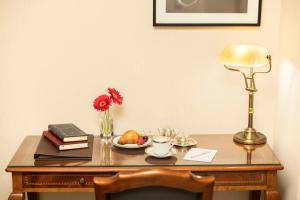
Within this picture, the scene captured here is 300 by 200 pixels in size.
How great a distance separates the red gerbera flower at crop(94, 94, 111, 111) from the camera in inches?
99.7

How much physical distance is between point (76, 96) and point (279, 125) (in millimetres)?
1135

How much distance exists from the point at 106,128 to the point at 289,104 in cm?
97

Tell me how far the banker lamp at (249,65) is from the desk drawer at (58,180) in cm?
78

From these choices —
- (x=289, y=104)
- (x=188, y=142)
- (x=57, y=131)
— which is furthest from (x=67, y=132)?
(x=289, y=104)

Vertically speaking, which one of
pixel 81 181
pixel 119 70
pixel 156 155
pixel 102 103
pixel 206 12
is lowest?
pixel 81 181

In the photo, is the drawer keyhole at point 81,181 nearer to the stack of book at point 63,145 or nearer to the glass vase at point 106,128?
the stack of book at point 63,145

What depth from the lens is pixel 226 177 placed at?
225cm

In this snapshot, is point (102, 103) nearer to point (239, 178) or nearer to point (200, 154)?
point (200, 154)

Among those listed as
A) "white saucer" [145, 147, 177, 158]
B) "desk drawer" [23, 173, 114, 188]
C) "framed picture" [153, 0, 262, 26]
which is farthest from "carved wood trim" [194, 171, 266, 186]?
"framed picture" [153, 0, 262, 26]

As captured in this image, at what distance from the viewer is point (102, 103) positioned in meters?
2.54

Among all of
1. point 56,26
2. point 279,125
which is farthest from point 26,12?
point 279,125

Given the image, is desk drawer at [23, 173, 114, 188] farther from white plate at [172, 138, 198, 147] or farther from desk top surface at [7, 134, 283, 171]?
white plate at [172, 138, 198, 147]

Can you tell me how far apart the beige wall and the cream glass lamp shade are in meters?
0.26

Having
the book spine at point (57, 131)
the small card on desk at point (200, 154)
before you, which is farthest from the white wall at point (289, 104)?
the book spine at point (57, 131)
